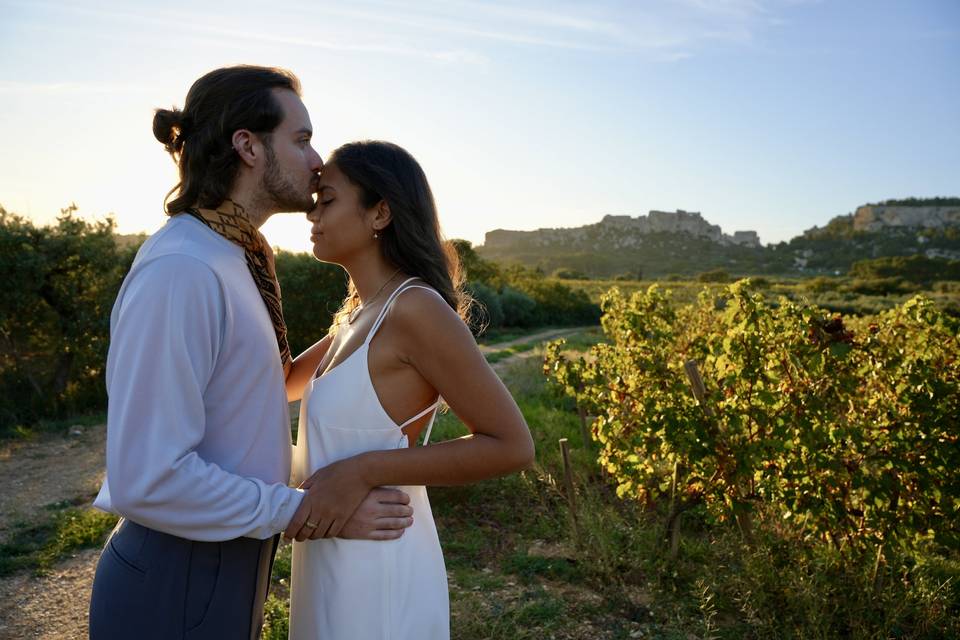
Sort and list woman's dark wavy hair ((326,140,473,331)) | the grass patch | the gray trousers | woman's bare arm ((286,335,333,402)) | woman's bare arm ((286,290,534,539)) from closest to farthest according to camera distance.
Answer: the gray trousers → woman's bare arm ((286,290,534,539)) → woman's dark wavy hair ((326,140,473,331)) → woman's bare arm ((286,335,333,402)) → the grass patch

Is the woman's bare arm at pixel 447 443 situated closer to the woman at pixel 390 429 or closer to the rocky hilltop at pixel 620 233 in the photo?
the woman at pixel 390 429

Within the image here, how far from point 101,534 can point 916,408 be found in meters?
5.48

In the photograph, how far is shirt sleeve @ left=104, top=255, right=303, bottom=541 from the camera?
1463 millimetres

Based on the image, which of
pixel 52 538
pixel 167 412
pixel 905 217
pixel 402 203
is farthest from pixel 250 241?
pixel 905 217

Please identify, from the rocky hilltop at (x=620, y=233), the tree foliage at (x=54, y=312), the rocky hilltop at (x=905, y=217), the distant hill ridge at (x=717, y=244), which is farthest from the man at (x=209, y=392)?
the rocky hilltop at (x=620, y=233)

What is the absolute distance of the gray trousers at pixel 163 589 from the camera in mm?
1568

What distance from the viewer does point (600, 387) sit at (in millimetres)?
4859

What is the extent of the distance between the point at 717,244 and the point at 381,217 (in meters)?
97.0

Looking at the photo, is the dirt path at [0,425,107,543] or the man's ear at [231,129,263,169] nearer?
the man's ear at [231,129,263,169]

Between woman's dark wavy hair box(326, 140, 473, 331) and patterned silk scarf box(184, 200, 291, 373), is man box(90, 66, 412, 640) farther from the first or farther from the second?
woman's dark wavy hair box(326, 140, 473, 331)

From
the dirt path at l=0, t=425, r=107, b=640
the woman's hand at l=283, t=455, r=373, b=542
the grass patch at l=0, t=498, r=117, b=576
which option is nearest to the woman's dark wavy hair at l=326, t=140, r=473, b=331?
the woman's hand at l=283, t=455, r=373, b=542

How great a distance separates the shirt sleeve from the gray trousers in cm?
11

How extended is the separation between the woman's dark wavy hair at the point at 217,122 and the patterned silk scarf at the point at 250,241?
49 mm

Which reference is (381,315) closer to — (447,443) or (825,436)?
(447,443)
